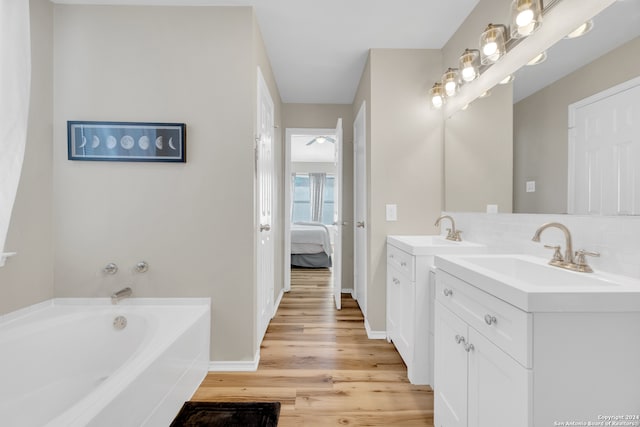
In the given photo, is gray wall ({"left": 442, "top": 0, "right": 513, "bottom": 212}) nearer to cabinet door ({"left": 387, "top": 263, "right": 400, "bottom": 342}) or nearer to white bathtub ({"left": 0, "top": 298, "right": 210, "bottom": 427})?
cabinet door ({"left": 387, "top": 263, "right": 400, "bottom": 342})

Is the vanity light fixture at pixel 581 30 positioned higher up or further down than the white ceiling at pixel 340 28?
further down

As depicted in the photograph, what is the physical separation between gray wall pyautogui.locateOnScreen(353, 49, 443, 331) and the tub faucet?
179cm

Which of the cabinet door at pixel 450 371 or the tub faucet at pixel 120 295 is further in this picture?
the tub faucet at pixel 120 295

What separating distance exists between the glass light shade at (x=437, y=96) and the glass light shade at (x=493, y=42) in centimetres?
51

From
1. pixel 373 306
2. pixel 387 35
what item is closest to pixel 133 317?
pixel 373 306

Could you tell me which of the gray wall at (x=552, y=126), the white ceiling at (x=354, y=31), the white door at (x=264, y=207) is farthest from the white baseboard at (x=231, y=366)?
the white ceiling at (x=354, y=31)

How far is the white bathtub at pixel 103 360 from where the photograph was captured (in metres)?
1.12

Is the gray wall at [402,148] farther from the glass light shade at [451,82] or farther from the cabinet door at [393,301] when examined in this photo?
the glass light shade at [451,82]

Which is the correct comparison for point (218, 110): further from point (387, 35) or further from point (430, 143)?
point (430, 143)

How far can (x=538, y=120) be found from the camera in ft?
4.66

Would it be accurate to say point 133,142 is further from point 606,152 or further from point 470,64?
point 606,152

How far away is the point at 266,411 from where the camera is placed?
5.05ft

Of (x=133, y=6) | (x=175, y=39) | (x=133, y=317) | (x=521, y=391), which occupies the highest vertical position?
(x=133, y=6)

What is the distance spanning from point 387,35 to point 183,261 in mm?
2278
